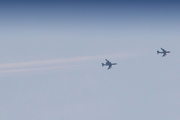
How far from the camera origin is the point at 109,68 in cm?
10581

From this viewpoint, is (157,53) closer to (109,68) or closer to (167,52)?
(167,52)

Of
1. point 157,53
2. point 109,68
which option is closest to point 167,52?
point 157,53

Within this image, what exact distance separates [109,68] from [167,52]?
2495 cm

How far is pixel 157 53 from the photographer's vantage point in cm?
10319

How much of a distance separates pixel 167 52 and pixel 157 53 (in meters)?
4.32

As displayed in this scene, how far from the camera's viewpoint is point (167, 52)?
104 metres

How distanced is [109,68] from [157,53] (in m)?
20.8
